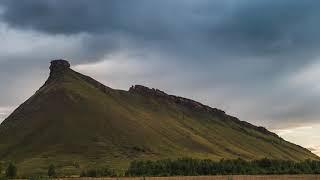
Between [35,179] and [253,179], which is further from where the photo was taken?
[253,179]

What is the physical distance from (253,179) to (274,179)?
7738 millimetres

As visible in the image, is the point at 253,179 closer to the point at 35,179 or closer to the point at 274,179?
the point at 274,179

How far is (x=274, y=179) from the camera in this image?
168m

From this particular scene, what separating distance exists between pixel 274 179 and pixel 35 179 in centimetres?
10451

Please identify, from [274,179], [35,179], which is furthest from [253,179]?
[35,179]

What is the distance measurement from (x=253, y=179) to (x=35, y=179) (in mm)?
106435

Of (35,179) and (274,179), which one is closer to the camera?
(35,179)

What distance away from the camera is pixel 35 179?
262 feet

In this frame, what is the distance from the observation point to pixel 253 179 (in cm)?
17338
